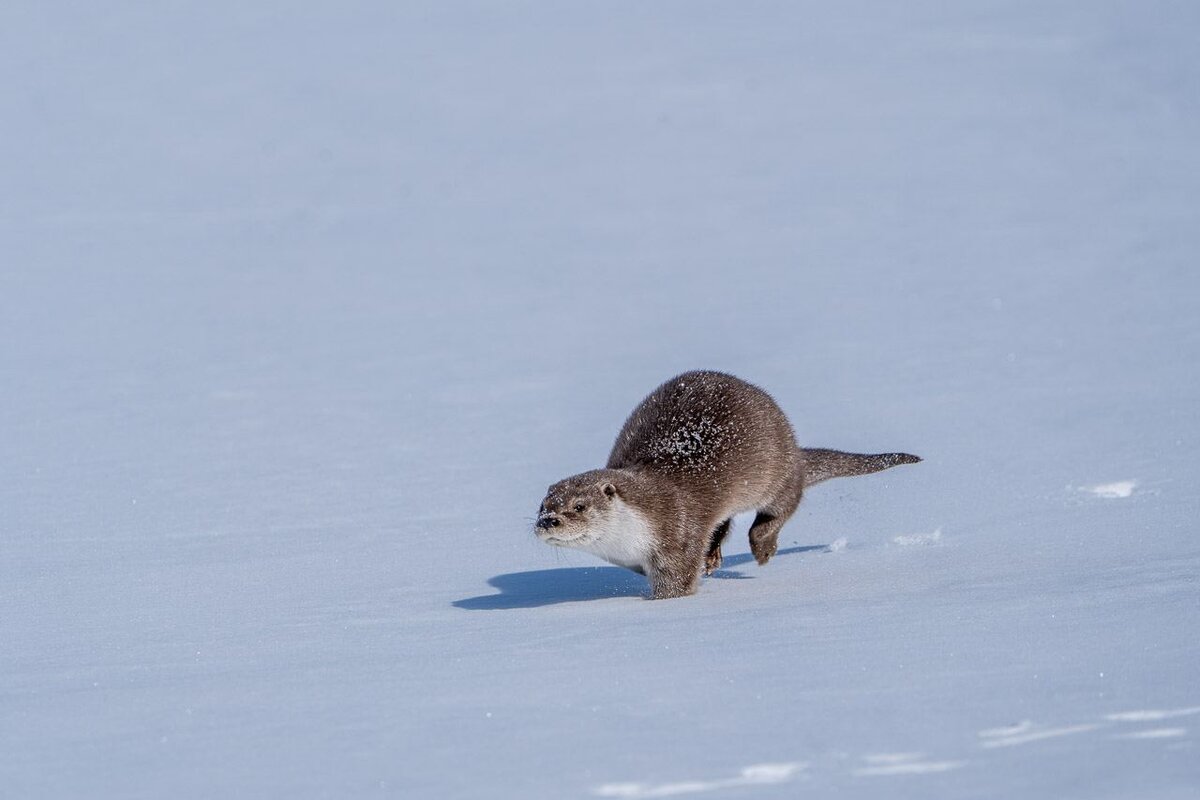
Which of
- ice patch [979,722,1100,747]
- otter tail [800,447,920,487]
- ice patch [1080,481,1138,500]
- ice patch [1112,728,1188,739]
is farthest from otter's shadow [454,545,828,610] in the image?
ice patch [1112,728,1188,739]

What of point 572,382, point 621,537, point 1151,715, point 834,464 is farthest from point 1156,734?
point 572,382

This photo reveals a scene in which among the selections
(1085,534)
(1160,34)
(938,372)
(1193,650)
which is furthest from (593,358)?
(1160,34)

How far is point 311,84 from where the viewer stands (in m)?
16.3

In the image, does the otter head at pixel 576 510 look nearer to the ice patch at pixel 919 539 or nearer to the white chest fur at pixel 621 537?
the white chest fur at pixel 621 537

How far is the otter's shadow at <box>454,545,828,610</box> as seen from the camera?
529cm

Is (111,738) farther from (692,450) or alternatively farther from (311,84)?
(311,84)

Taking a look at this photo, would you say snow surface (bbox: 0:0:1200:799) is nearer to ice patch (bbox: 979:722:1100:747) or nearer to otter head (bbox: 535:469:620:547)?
ice patch (bbox: 979:722:1100:747)

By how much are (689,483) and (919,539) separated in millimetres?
931

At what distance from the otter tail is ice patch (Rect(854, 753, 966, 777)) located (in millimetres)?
3319

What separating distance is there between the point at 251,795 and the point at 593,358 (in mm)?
7049

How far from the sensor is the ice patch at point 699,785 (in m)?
3.03

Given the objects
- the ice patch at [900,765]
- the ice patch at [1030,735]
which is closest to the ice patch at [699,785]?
the ice patch at [900,765]

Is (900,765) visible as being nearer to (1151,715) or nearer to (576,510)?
(1151,715)

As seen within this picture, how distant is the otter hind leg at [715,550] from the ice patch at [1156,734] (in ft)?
9.65
